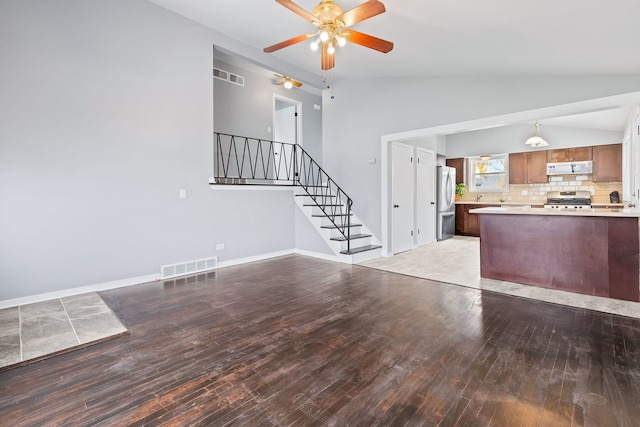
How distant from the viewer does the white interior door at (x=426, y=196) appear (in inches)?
280

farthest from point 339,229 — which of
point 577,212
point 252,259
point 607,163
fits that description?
point 607,163

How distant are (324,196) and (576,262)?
4.30m

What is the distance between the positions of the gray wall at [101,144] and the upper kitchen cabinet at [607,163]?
813cm

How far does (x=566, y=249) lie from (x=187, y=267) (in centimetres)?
527

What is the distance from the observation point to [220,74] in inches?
261

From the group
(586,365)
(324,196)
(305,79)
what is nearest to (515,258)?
(586,365)

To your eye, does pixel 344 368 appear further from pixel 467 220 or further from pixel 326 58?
pixel 467 220

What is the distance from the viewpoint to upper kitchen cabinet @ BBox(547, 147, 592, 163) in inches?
279

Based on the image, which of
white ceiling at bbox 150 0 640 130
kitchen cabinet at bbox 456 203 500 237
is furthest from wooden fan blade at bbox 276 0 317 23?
kitchen cabinet at bbox 456 203 500 237

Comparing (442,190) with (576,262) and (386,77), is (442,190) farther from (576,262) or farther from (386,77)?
(576,262)

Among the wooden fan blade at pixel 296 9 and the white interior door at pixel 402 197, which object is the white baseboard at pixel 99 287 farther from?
the wooden fan blade at pixel 296 9

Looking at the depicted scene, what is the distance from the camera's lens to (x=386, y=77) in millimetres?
5816

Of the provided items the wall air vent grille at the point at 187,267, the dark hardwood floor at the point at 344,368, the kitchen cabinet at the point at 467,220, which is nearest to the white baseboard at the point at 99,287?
the wall air vent grille at the point at 187,267

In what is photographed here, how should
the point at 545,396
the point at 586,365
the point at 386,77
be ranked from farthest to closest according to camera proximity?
the point at 386,77 < the point at 586,365 < the point at 545,396
